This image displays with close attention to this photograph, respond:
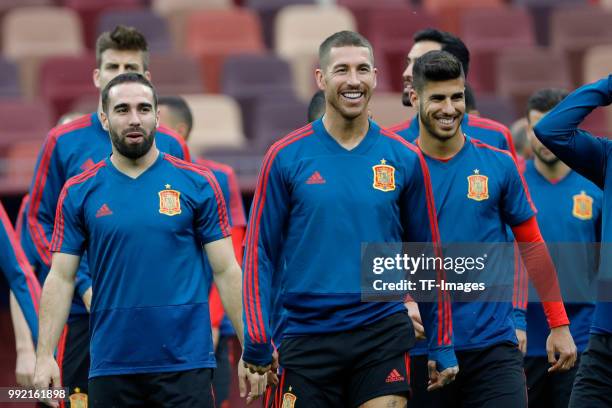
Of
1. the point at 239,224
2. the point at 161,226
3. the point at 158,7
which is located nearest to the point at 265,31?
the point at 158,7

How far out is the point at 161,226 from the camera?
235 inches

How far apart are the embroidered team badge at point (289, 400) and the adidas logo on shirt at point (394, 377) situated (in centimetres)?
43

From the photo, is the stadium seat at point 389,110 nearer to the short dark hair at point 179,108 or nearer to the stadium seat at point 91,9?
the short dark hair at point 179,108

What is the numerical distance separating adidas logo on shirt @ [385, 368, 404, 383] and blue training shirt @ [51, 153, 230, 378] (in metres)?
0.89

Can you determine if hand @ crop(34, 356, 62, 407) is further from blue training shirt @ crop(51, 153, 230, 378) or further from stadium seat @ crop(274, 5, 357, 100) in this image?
stadium seat @ crop(274, 5, 357, 100)

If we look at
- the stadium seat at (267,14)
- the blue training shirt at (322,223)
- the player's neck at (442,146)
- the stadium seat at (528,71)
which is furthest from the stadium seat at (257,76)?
the blue training shirt at (322,223)

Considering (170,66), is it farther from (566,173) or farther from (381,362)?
(381,362)

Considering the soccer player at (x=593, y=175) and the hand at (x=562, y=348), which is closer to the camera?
the soccer player at (x=593, y=175)

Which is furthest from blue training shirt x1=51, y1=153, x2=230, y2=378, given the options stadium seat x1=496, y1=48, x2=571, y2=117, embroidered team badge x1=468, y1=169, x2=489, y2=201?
stadium seat x1=496, y1=48, x2=571, y2=117

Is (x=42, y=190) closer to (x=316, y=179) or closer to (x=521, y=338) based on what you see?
(x=316, y=179)

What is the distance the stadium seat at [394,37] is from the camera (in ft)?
47.4

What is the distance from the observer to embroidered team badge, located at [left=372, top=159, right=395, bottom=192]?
5863 mm

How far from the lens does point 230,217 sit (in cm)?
832

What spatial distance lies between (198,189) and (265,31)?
9.66 m
